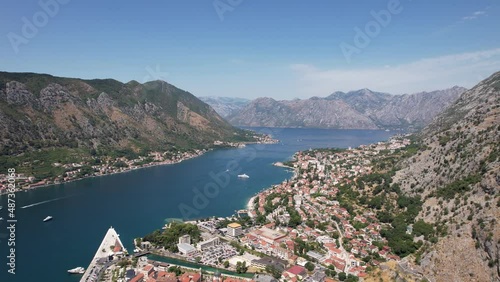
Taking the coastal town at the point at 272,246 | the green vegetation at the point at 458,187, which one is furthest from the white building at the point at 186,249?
the green vegetation at the point at 458,187

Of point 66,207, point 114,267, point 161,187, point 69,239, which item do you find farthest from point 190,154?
point 114,267

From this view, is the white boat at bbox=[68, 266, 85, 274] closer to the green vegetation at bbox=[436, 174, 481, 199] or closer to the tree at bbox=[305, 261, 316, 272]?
the tree at bbox=[305, 261, 316, 272]

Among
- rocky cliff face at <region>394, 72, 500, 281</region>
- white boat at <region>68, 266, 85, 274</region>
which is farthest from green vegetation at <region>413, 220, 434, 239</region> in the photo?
white boat at <region>68, 266, 85, 274</region>

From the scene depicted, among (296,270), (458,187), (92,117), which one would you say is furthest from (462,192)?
(92,117)

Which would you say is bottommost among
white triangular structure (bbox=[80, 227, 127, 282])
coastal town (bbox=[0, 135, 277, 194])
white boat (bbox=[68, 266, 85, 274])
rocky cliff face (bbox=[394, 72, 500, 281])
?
white boat (bbox=[68, 266, 85, 274])

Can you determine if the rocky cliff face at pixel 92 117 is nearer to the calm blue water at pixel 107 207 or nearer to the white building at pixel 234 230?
the calm blue water at pixel 107 207
